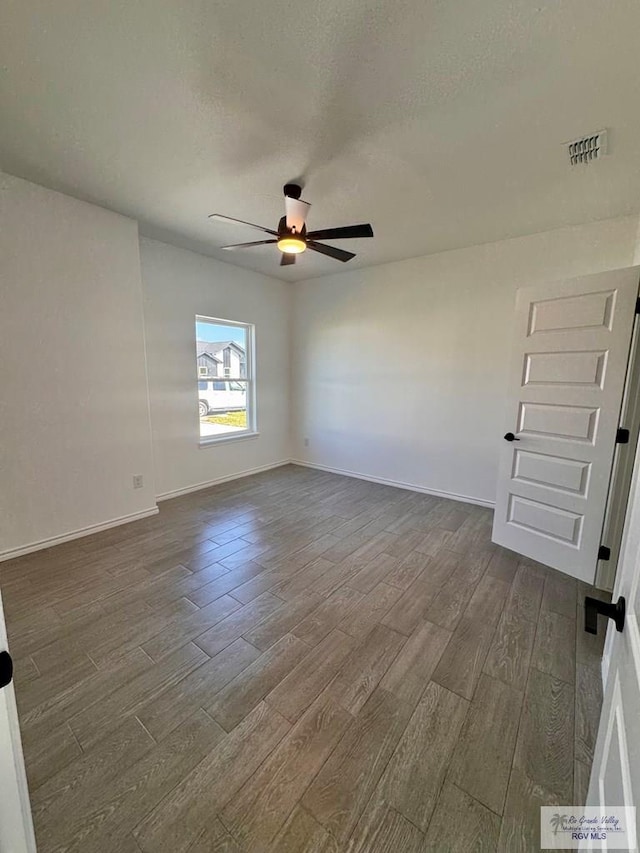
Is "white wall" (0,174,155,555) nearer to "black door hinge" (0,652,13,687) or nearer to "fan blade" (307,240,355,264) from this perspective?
"fan blade" (307,240,355,264)

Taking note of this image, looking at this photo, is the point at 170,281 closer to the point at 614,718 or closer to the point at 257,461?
the point at 257,461

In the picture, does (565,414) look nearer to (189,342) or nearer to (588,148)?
(588,148)

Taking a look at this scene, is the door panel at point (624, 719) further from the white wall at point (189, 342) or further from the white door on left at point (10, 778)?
the white wall at point (189, 342)

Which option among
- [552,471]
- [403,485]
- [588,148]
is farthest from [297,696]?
[588,148]

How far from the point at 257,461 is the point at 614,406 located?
406cm

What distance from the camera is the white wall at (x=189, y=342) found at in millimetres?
3666

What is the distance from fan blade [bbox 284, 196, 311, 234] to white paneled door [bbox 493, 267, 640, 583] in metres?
1.74

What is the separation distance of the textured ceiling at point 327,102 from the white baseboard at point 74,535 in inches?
109

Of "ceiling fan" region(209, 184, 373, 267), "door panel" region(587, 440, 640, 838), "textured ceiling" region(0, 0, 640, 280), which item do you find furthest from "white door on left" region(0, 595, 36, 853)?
"ceiling fan" region(209, 184, 373, 267)

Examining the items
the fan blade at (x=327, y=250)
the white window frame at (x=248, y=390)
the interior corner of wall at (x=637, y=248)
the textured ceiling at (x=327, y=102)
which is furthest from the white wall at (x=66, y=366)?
the interior corner of wall at (x=637, y=248)

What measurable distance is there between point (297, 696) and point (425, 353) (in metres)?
3.51

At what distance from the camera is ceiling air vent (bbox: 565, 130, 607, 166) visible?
1911 millimetres

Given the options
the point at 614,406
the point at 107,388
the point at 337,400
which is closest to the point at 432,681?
the point at 614,406

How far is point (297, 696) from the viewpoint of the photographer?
155cm
